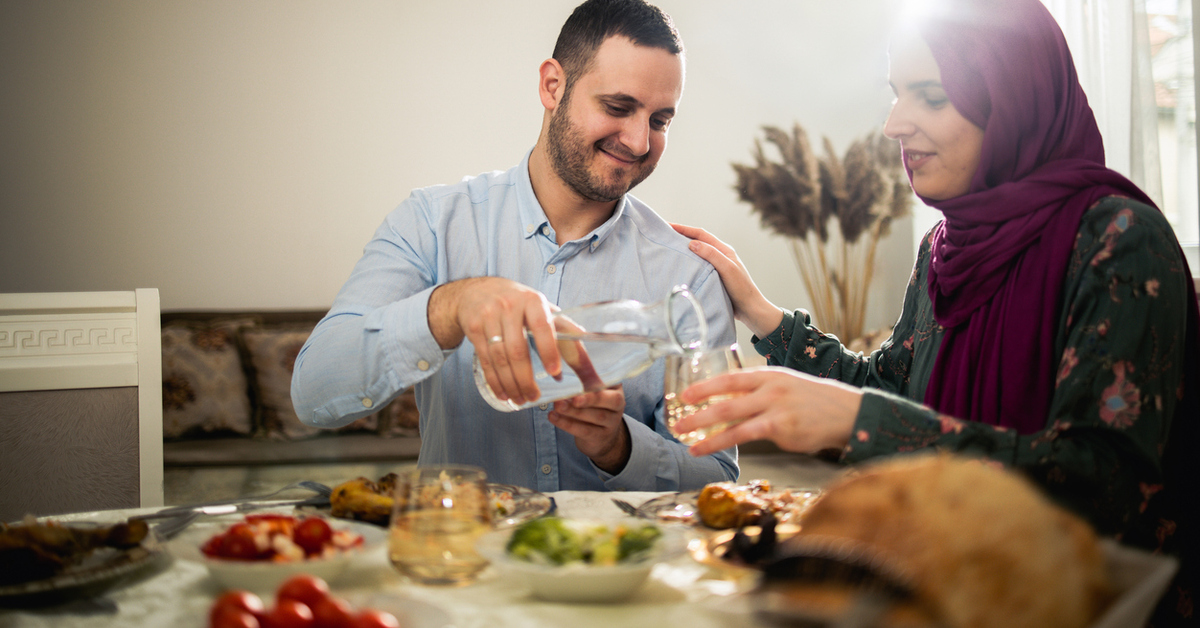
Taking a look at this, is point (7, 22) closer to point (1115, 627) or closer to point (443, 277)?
point (443, 277)

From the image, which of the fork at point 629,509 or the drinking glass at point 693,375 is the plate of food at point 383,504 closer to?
the fork at point 629,509

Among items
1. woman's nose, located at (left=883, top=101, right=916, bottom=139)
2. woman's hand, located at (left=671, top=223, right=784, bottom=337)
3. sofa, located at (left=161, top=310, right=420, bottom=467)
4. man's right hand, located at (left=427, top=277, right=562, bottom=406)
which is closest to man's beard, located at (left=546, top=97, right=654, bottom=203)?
woman's hand, located at (left=671, top=223, right=784, bottom=337)

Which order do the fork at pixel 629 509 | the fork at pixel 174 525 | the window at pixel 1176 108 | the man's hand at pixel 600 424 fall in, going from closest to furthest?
Answer: the fork at pixel 174 525
the fork at pixel 629 509
the man's hand at pixel 600 424
the window at pixel 1176 108

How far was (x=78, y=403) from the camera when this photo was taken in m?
1.29

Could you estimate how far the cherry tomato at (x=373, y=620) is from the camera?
0.47 meters

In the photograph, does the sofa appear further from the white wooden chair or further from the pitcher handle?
the pitcher handle

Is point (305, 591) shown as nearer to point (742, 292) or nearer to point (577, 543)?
point (577, 543)

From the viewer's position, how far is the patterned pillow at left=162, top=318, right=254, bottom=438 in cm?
289

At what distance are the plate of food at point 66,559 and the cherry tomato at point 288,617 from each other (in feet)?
0.73

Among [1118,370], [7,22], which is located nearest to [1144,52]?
[1118,370]

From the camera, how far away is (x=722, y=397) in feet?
2.62

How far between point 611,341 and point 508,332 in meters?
0.12

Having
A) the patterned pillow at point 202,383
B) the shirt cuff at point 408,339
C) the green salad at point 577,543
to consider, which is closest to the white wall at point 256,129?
the patterned pillow at point 202,383

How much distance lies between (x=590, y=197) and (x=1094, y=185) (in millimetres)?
831
